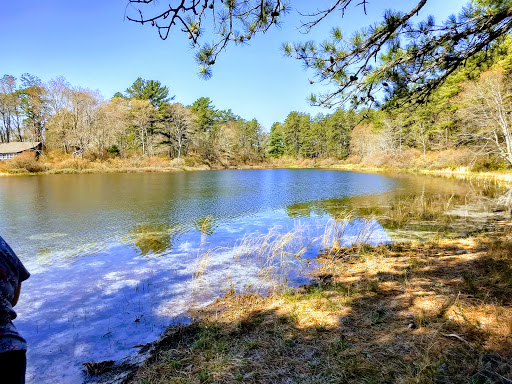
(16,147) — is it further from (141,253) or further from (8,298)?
(8,298)

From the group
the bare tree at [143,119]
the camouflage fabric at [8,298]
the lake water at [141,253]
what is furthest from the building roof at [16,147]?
the camouflage fabric at [8,298]

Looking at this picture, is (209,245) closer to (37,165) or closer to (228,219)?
(228,219)

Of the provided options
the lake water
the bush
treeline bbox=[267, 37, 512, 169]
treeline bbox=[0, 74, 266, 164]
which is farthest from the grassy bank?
treeline bbox=[0, 74, 266, 164]

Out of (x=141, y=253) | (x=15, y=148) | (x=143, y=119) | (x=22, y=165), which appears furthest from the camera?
(x=143, y=119)

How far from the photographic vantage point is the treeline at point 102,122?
142 feet

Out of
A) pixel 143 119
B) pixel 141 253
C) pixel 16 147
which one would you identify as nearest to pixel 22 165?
pixel 16 147

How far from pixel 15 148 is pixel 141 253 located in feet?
153

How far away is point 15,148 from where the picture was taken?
41281mm

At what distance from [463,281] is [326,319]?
2.17 meters

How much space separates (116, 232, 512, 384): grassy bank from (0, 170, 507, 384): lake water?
0.81m

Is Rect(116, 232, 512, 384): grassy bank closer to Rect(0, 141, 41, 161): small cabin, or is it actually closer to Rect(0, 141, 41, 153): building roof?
Rect(0, 141, 41, 161): small cabin

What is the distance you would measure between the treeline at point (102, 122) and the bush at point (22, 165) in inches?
281

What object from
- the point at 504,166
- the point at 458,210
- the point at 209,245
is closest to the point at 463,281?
the point at 209,245

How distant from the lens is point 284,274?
234 inches
